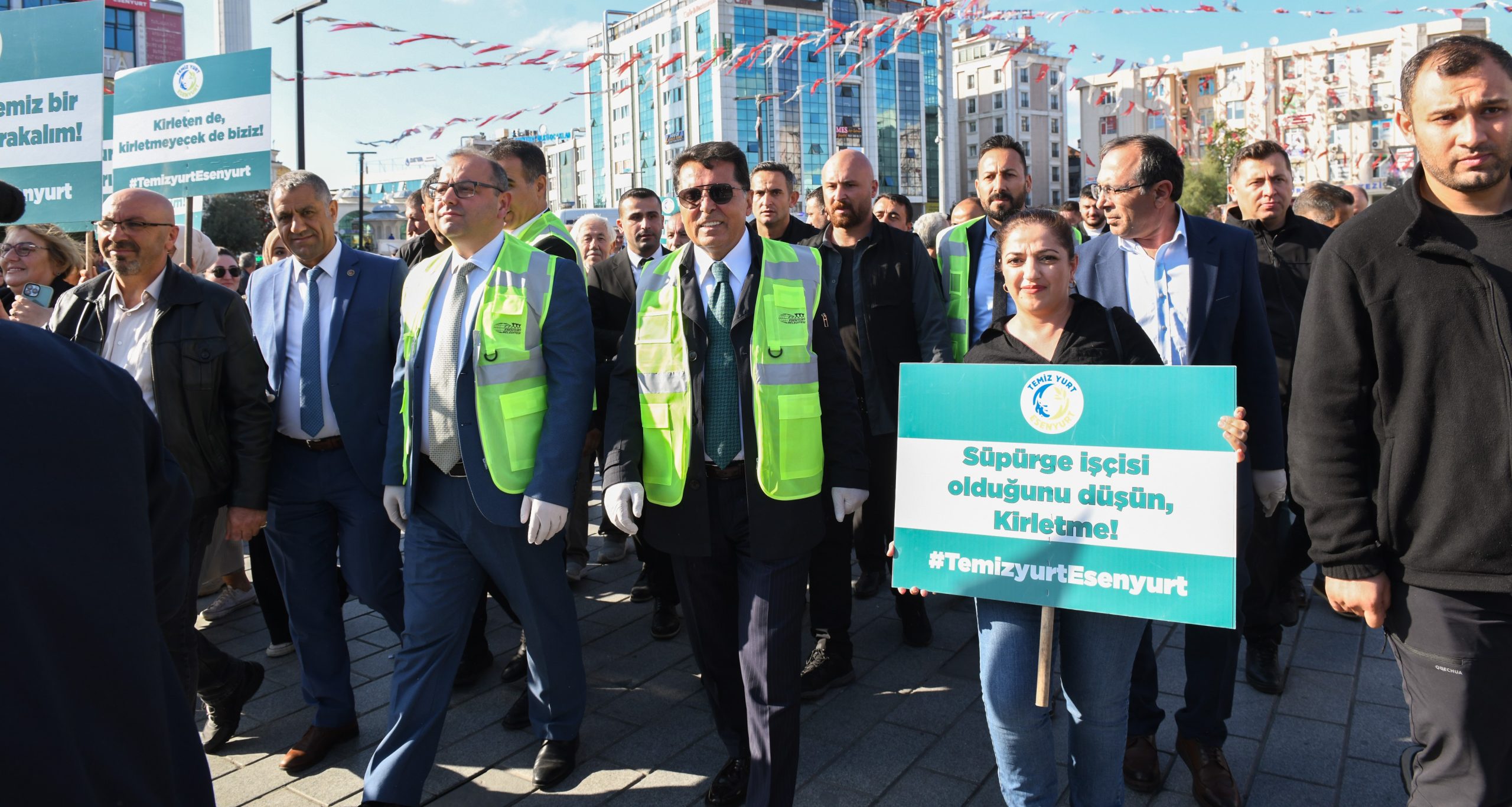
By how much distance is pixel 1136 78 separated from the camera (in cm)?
6725

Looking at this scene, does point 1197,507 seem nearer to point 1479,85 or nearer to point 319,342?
point 1479,85

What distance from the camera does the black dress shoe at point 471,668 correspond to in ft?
14.7

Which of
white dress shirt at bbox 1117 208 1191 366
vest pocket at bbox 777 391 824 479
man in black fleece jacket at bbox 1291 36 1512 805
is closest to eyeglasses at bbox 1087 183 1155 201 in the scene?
white dress shirt at bbox 1117 208 1191 366

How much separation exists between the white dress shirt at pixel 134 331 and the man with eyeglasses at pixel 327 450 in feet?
1.41

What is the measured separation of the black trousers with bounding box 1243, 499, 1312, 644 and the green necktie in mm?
2103

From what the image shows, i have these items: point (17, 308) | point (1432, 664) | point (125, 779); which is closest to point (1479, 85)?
point (1432, 664)

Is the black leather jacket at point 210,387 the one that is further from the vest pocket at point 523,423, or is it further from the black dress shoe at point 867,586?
the black dress shoe at point 867,586

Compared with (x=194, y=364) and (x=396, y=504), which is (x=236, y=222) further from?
(x=396, y=504)

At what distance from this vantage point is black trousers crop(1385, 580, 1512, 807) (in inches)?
86.5

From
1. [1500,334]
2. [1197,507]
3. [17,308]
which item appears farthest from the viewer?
[17,308]

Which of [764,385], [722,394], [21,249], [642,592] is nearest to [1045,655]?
[764,385]

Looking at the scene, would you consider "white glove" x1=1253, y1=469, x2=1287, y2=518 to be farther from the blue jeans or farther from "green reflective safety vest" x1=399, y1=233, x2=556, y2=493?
"green reflective safety vest" x1=399, y1=233, x2=556, y2=493

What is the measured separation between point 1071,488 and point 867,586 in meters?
2.96

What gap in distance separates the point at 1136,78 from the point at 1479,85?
240 ft
